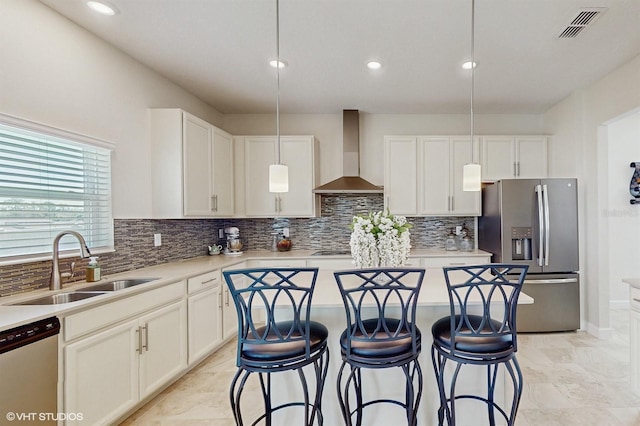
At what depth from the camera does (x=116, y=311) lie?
6.53 ft

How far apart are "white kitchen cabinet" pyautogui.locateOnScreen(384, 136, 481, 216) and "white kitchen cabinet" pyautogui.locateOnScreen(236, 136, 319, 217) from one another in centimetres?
101

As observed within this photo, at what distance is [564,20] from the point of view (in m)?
2.30

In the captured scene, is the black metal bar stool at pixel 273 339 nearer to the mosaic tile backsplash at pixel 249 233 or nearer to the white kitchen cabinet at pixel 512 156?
the mosaic tile backsplash at pixel 249 233

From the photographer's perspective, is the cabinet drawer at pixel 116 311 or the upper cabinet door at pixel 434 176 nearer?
the cabinet drawer at pixel 116 311

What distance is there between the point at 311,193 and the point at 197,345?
7.11 feet

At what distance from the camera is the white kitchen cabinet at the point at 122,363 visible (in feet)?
5.80

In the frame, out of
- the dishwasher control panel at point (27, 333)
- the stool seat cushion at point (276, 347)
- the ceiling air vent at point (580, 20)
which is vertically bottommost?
the stool seat cushion at point (276, 347)

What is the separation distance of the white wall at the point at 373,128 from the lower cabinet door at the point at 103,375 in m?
3.04

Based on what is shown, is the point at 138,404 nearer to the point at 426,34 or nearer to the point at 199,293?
the point at 199,293

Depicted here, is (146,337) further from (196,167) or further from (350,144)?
(350,144)

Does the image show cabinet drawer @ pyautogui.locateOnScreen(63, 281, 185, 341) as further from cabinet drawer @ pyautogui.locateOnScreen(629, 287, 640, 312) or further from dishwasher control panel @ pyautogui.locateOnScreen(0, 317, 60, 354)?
cabinet drawer @ pyautogui.locateOnScreen(629, 287, 640, 312)

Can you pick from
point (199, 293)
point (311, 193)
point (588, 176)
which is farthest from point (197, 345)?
point (588, 176)

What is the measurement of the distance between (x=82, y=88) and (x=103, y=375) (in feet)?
6.50

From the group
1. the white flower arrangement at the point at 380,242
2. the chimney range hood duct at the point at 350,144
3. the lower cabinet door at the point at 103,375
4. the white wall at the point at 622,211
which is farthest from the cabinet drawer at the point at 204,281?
the white wall at the point at 622,211
